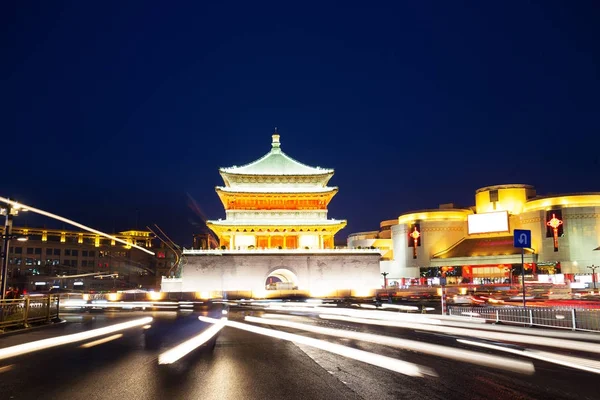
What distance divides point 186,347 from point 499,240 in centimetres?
5845

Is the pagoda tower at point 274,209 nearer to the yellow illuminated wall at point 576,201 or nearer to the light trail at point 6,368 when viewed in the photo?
the yellow illuminated wall at point 576,201

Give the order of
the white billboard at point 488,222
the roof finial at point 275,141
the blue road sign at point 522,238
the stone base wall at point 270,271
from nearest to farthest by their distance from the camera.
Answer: the blue road sign at point 522,238 → the stone base wall at point 270,271 → the roof finial at point 275,141 → the white billboard at point 488,222

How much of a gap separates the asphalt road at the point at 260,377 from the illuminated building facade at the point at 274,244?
110ft

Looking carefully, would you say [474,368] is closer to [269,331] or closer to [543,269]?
[269,331]

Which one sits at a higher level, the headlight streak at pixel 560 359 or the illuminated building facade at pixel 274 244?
the illuminated building facade at pixel 274 244

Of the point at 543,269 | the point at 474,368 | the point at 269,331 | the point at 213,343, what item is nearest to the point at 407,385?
the point at 474,368

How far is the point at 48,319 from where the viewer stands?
59.4 feet

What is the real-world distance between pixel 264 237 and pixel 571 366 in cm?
4195

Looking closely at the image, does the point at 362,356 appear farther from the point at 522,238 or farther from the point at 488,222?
the point at 488,222

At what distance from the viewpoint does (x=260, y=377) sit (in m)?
7.86

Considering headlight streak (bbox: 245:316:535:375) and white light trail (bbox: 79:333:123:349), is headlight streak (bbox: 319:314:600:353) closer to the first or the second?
headlight streak (bbox: 245:316:535:375)

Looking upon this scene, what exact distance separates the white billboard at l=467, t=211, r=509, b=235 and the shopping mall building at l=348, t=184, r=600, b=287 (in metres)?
0.12

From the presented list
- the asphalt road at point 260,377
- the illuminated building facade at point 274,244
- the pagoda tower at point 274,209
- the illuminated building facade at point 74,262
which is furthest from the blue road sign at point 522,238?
the illuminated building facade at point 74,262

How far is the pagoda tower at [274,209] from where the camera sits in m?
47.2
